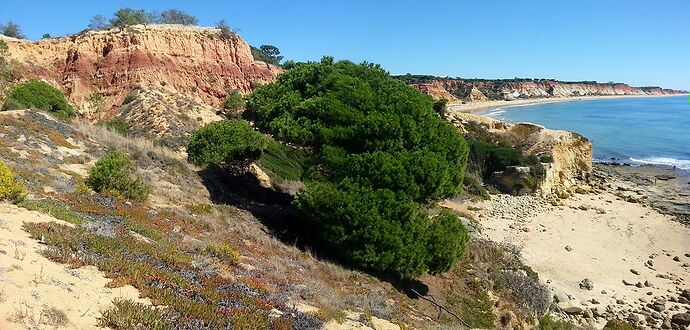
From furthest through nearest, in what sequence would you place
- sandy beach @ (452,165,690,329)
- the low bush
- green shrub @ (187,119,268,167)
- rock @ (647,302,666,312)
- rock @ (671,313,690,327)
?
green shrub @ (187,119,268,167)
sandy beach @ (452,165,690,329)
rock @ (647,302,666,312)
rock @ (671,313,690,327)
the low bush

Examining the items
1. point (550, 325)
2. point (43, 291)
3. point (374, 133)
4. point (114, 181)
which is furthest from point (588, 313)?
point (43, 291)

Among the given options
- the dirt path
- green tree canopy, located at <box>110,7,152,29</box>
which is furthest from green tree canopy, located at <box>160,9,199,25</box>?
the dirt path

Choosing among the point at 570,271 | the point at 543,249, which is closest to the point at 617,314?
the point at 570,271

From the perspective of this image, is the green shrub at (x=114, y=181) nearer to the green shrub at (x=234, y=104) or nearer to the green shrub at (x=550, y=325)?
the green shrub at (x=550, y=325)

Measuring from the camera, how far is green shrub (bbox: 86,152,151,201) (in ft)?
48.9

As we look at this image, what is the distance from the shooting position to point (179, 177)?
1989cm

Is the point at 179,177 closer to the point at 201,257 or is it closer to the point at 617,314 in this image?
the point at 201,257

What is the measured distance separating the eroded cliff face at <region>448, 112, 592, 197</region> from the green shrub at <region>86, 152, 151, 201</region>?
103 ft

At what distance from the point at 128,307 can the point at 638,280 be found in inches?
883

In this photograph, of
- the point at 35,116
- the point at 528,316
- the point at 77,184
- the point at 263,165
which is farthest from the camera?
the point at 263,165

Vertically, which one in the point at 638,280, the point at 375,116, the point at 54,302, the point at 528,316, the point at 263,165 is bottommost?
the point at 638,280

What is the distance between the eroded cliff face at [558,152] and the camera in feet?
130

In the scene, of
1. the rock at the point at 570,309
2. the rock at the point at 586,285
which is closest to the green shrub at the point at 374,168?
the rock at the point at 570,309

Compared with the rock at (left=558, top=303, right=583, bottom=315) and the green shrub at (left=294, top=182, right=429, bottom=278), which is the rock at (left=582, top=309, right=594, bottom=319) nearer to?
the rock at (left=558, top=303, right=583, bottom=315)
